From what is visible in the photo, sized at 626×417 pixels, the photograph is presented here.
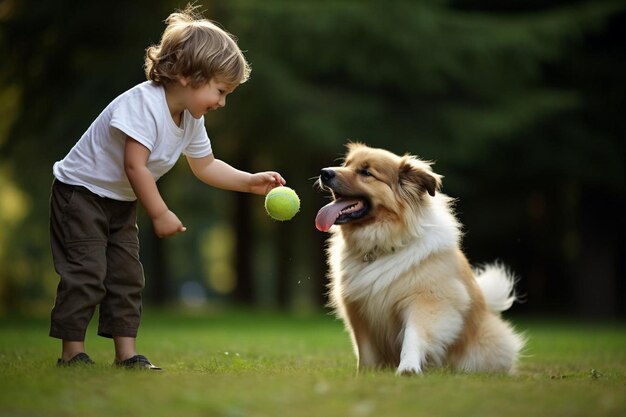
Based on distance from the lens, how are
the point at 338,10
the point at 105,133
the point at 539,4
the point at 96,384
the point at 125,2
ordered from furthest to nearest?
the point at 539,4 < the point at 125,2 < the point at 338,10 < the point at 105,133 < the point at 96,384

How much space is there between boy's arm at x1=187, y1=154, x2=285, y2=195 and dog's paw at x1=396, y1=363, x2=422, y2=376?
1591mm

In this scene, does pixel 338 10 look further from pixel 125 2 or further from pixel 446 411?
pixel 446 411

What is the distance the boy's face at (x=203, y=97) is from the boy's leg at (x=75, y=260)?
791 mm

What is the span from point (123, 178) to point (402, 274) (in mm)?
1771

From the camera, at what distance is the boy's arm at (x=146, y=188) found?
4.67m

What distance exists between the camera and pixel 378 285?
522 centimetres

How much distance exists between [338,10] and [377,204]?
940cm

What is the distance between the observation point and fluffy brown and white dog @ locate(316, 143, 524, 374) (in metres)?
5.12

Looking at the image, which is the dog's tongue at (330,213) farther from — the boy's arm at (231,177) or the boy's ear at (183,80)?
the boy's ear at (183,80)

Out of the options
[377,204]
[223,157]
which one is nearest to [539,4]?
[223,157]

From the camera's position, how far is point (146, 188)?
475cm

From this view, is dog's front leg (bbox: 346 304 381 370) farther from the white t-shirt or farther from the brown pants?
the white t-shirt

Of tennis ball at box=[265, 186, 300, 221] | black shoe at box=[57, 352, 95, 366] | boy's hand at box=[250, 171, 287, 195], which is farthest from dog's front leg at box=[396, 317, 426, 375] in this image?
black shoe at box=[57, 352, 95, 366]

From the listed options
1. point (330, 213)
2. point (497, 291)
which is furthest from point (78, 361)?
point (497, 291)
